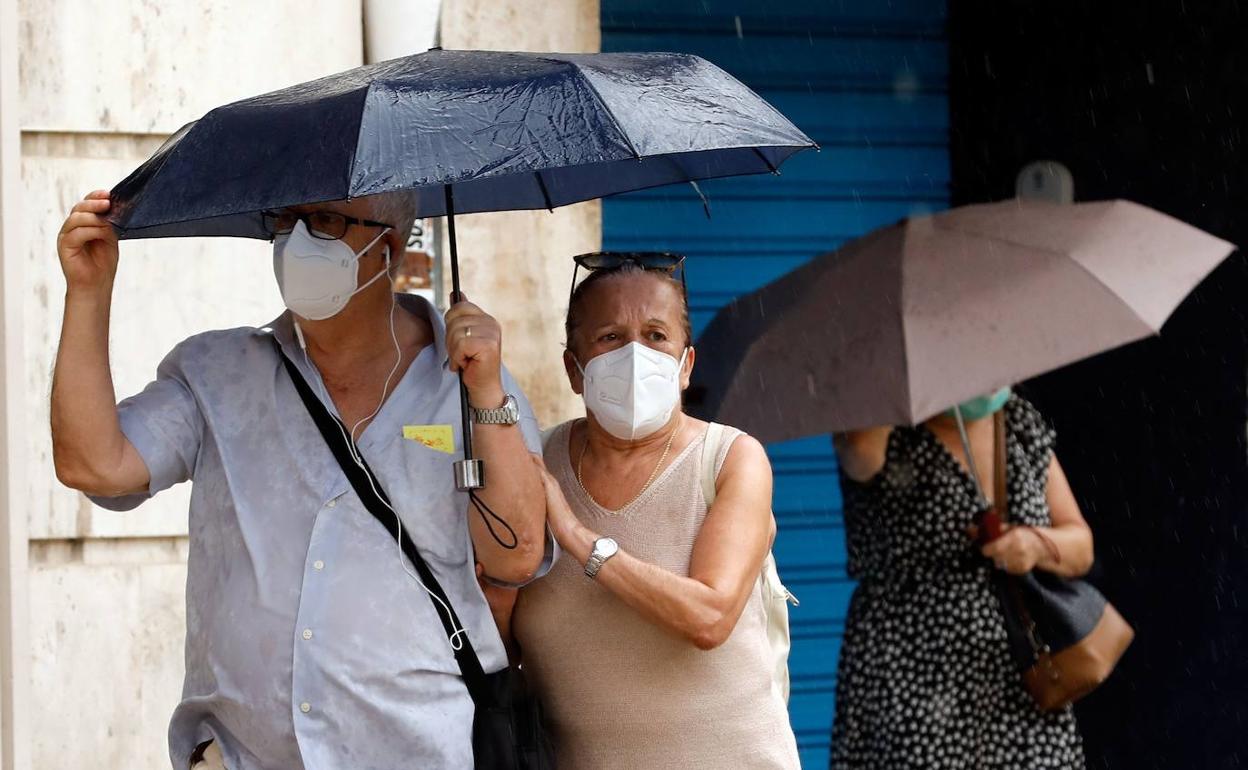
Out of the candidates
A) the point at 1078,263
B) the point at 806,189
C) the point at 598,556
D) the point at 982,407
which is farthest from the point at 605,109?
the point at 806,189

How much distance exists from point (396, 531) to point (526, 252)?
215 centimetres

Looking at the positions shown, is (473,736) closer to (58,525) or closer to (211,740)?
(211,740)

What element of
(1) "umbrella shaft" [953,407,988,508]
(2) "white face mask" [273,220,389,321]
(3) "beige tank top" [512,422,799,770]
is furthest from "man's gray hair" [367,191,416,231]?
(1) "umbrella shaft" [953,407,988,508]

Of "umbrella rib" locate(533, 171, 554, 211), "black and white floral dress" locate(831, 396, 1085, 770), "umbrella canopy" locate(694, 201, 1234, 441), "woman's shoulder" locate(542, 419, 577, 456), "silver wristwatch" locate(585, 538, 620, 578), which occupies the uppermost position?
"umbrella rib" locate(533, 171, 554, 211)

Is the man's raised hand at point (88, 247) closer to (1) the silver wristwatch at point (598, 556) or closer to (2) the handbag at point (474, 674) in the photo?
(2) the handbag at point (474, 674)

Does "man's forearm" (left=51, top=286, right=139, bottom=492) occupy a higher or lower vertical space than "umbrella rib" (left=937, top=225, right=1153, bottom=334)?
lower

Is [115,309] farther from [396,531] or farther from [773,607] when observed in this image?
[773,607]

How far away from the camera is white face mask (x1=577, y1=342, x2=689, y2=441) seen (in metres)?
3.26

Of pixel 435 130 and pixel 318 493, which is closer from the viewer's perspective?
pixel 435 130

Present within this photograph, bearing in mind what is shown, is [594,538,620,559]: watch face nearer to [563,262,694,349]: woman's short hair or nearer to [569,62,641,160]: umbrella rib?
[563,262,694,349]: woman's short hair

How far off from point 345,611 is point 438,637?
0.17 metres

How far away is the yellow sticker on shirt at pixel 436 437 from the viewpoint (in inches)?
125

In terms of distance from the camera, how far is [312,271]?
303 cm

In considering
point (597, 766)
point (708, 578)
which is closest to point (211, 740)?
point (597, 766)
